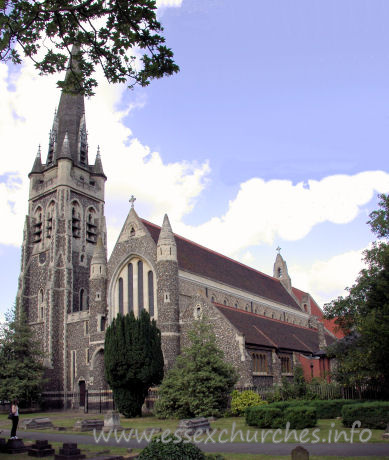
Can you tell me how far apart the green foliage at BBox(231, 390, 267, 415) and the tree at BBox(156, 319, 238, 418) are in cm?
50

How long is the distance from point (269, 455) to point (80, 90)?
10469mm

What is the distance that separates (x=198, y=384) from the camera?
2466 cm

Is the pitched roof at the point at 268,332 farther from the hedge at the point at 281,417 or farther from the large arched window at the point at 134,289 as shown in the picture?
the hedge at the point at 281,417

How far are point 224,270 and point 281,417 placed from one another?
25.4 m

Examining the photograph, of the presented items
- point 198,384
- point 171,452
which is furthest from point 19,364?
point 171,452

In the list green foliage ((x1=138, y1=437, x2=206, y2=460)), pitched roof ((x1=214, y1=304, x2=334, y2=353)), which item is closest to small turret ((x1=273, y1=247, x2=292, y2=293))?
pitched roof ((x1=214, y1=304, x2=334, y2=353))

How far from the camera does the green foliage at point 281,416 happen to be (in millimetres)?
18000

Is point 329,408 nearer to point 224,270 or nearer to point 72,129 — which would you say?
point 224,270

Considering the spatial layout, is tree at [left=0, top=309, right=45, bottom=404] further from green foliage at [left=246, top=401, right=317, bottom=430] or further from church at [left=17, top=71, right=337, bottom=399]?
green foliage at [left=246, top=401, right=317, bottom=430]

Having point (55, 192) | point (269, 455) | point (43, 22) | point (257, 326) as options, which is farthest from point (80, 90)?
point (55, 192)

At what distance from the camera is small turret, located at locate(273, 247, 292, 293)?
55.8m

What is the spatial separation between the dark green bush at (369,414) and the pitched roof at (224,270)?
19822 millimetres

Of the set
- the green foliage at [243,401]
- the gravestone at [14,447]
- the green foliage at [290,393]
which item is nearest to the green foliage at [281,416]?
the green foliage at [243,401]

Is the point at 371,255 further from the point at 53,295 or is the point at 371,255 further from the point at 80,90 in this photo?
the point at 53,295
